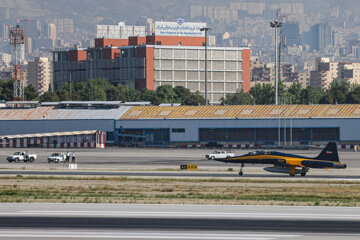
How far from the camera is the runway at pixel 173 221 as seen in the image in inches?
1537

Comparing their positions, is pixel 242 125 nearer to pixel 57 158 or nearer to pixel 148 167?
pixel 57 158

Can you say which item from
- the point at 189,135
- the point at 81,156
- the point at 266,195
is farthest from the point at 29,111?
the point at 266,195

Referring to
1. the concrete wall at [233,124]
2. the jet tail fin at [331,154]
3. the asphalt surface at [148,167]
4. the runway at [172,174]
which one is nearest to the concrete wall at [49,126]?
the concrete wall at [233,124]

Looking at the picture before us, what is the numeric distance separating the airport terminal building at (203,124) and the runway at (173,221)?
306 ft

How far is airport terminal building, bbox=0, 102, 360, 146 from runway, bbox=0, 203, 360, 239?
93.1m

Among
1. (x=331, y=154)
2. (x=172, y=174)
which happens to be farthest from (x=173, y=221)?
(x=172, y=174)

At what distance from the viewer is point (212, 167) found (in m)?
90.4

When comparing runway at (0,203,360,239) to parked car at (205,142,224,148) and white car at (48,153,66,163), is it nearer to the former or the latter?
white car at (48,153,66,163)

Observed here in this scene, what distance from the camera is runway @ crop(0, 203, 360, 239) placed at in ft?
128

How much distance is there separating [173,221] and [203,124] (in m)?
105

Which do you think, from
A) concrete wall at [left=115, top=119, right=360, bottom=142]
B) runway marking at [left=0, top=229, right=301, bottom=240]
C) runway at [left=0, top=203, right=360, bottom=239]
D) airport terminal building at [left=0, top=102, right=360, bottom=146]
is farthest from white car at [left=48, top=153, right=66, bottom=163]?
runway marking at [left=0, top=229, right=301, bottom=240]

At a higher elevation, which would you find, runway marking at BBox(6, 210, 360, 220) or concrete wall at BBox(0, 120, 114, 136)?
concrete wall at BBox(0, 120, 114, 136)

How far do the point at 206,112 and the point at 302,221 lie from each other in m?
109

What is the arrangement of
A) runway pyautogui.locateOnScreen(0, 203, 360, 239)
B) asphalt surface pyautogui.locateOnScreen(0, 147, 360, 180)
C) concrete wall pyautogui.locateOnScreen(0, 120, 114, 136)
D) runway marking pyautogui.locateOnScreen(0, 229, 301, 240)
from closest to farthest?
1. runway marking pyautogui.locateOnScreen(0, 229, 301, 240)
2. runway pyautogui.locateOnScreen(0, 203, 360, 239)
3. asphalt surface pyautogui.locateOnScreen(0, 147, 360, 180)
4. concrete wall pyautogui.locateOnScreen(0, 120, 114, 136)
